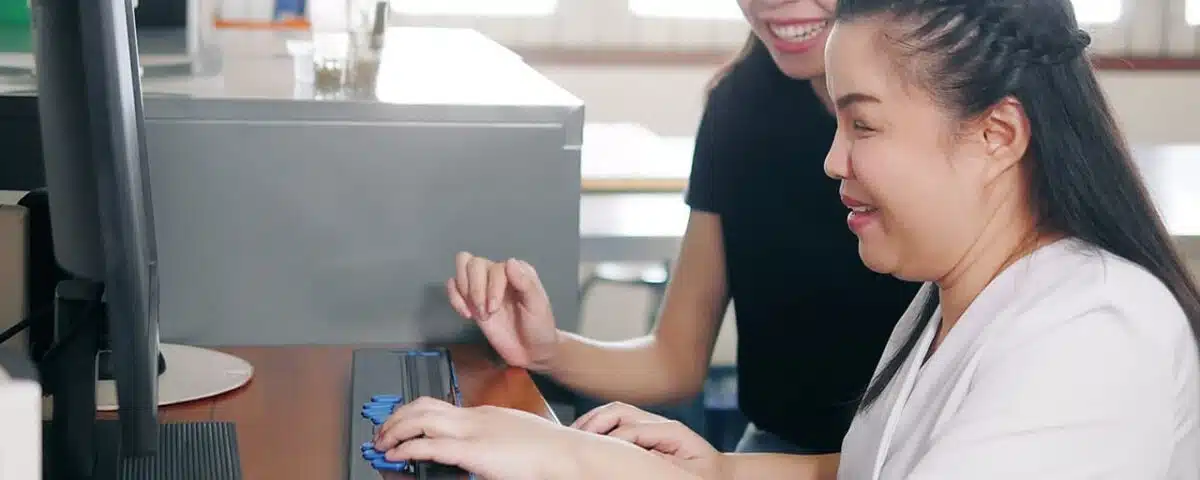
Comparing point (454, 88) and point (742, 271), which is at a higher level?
point (454, 88)

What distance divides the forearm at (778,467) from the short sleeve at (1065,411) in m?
0.30

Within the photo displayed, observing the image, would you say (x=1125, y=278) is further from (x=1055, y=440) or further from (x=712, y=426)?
(x=712, y=426)

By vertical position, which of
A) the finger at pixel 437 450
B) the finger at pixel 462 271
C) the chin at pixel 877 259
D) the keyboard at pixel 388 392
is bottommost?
the keyboard at pixel 388 392

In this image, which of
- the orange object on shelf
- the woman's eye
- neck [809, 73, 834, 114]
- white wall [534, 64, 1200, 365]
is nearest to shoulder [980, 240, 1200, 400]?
the woman's eye

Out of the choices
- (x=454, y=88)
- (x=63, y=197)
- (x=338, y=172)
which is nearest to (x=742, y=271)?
(x=454, y=88)

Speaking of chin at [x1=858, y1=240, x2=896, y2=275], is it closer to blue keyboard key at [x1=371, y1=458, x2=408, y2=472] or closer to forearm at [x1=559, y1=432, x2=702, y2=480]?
forearm at [x1=559, y1=432, x2=702, y2=480]

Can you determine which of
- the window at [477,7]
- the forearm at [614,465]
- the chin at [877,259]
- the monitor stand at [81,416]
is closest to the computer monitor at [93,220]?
the monitor stand at [81,416]

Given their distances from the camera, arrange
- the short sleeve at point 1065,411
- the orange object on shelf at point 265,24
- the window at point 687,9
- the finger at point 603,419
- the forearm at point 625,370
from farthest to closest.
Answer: the window at point 687,9 < the orange object on shelf at point 265,24 < the forearm at point 625,370 < the finger at point 603,419 < the short sleeve at point 1065,411

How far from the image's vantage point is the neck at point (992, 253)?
3.10ft

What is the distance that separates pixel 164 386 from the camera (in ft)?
3.68

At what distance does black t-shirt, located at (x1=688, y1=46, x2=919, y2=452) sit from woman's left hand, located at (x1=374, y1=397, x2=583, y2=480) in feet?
2.08

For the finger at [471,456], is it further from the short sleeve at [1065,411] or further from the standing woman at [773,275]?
the standing woman at [773,275]

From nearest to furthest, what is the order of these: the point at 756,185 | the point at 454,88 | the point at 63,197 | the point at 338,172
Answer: the point at 63,197
the point at 338,172
the point at 454,88
the point at 756,185

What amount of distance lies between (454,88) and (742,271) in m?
0.36
